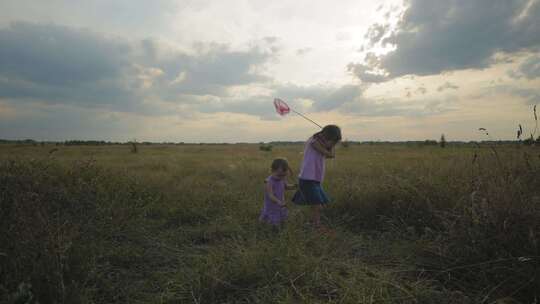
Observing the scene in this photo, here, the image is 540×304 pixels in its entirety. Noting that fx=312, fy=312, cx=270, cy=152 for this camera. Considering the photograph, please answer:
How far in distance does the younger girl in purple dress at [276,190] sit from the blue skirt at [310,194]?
197 millimetres

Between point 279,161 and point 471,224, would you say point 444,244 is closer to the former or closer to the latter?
point 471,224

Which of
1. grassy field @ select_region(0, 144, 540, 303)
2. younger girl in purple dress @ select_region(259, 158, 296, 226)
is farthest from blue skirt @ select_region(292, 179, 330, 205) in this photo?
grassy field @ select_region(0, 144, 540, 303)

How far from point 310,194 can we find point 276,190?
1.65ft

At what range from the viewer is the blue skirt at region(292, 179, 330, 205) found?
455cm

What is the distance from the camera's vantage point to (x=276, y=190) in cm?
464

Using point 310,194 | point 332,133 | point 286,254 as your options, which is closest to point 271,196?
point 310,194

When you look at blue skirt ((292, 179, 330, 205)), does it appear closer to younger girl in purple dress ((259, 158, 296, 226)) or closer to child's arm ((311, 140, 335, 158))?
younger girl in purple dress ((259, 158, 296, 226))

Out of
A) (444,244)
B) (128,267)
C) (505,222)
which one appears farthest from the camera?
(128,267)

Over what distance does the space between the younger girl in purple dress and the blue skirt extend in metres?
0.20

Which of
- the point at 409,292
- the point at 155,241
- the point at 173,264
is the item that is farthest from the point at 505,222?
the point at 155,241

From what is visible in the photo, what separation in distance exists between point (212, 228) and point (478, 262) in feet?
10.8

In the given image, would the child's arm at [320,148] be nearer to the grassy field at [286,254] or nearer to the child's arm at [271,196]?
the child's arm at [271,196]

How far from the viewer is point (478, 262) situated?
9.27ft

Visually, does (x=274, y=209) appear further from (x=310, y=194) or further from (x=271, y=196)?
(x=310, y=194)
